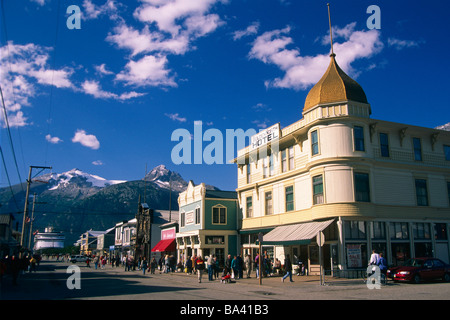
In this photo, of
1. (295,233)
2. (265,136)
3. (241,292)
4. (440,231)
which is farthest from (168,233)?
(241,292)

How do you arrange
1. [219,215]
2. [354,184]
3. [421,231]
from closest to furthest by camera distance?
1. [354,184]
2. [421,231]
3. [219,215]

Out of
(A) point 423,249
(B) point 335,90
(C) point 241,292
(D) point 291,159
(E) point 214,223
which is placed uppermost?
(B) point 335,90

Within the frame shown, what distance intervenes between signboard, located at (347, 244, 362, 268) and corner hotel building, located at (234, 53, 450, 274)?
2.5 inches

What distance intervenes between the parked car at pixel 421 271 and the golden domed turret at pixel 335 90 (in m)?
11.5

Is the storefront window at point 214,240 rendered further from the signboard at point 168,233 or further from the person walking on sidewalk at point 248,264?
the signboard at point 168,233

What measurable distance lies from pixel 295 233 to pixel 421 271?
8.81m

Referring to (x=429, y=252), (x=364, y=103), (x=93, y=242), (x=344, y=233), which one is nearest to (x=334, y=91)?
(x=364, y=103)

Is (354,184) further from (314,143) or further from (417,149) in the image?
(417,149)

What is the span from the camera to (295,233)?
29.0 metres

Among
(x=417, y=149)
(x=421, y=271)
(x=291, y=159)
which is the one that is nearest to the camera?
(x=421, y=271)

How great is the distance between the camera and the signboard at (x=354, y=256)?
2639 cm

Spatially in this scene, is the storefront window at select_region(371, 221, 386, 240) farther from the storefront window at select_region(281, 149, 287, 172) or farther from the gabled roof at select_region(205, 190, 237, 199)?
the gabled roof at select_region(205, 190, 237, 199)
